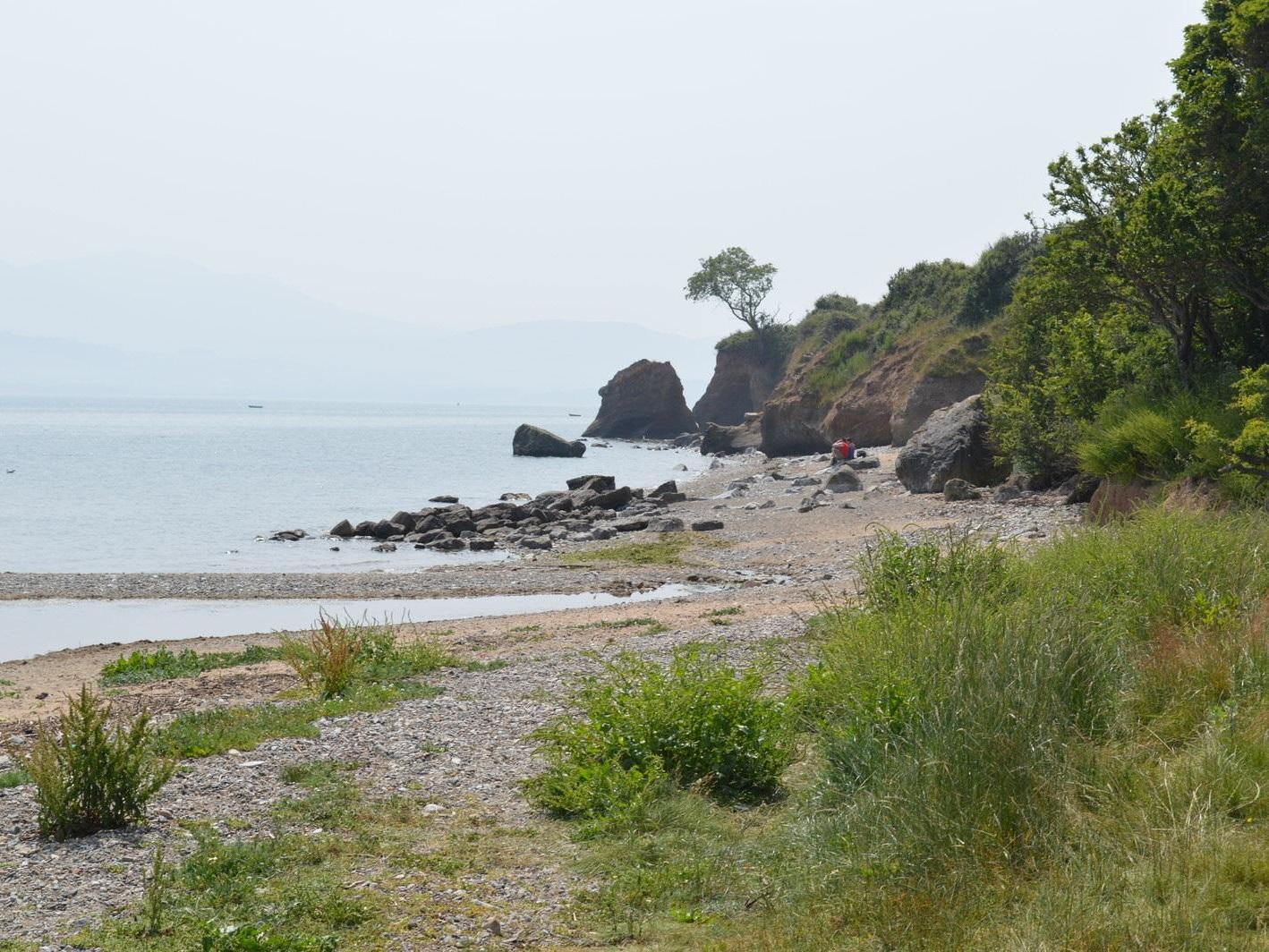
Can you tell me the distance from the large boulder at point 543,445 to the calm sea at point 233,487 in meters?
1.79

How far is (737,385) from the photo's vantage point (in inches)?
4043

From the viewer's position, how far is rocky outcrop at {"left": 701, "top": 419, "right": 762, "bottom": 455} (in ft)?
259

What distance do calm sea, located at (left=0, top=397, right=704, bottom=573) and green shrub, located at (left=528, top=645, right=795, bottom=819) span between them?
23542 millimetres

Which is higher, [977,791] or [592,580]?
[977,791]

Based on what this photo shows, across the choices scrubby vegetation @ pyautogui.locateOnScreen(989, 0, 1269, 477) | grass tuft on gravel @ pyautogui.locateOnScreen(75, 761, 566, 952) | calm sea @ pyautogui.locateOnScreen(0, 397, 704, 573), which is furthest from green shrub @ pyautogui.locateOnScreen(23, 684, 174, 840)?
calm sea @ pyautogui.locateOnScreen(0, 397, 704, 573)

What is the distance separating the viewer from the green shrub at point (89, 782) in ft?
23.8

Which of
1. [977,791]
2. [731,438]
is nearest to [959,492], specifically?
[977,791]

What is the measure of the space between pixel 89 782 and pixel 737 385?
9669 cm

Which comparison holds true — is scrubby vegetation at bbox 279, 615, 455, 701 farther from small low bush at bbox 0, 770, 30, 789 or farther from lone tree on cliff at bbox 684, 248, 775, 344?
Result: lone tree on cliff at bbox 684, 248, 775, 344

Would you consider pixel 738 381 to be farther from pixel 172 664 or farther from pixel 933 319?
pixel 172 664

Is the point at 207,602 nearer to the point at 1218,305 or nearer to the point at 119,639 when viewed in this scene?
the point at 119,639

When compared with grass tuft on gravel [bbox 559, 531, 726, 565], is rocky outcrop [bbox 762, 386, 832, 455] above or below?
above

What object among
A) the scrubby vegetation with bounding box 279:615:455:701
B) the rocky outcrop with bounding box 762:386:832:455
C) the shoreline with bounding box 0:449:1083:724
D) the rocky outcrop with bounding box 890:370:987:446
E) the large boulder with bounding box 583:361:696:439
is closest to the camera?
the scrubby vegetation with bounding box 279:615:455:701

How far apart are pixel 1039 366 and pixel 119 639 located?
24.0 meters
